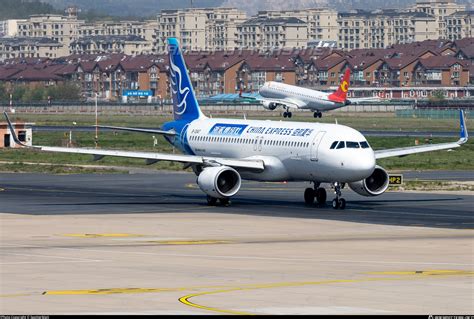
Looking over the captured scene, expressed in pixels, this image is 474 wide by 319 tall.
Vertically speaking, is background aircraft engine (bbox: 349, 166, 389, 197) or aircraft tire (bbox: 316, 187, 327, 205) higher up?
background aircraft engine (bbox: 349, 166, 389, 197)

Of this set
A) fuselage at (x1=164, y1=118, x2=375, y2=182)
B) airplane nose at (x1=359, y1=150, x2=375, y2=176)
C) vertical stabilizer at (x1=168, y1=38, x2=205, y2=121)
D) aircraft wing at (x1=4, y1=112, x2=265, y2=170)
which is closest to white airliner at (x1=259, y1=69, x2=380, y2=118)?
vertical stabilizer at (x1=168, y1=38, x2=205, y2=121)

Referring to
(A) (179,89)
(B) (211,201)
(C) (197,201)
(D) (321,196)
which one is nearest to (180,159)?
(B) (211,201)

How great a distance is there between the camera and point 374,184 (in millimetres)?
63344

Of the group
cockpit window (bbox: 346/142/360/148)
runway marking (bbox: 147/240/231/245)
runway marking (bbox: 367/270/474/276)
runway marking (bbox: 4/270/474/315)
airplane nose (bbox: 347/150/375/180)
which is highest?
cockpit window (bbox: 346/142/360/148)

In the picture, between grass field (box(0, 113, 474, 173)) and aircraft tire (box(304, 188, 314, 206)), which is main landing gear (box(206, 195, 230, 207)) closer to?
aircraft tire (box(304, 188, 314, 206))

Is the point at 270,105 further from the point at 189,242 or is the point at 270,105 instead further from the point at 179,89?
the point at 189,242

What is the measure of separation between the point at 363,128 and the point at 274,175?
98676 mm

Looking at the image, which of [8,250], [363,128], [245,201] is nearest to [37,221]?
[8,250]

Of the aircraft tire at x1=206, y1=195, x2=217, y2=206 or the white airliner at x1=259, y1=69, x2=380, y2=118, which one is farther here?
the white airliner at x1=259, y1=69, x2=380, y2=118

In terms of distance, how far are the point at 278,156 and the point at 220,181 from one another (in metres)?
3.32

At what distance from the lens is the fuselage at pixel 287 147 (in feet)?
196

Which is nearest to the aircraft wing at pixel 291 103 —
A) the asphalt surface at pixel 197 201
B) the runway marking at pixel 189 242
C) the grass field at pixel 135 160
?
the grass field at pixel 135 160

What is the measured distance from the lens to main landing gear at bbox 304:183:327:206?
208 feet

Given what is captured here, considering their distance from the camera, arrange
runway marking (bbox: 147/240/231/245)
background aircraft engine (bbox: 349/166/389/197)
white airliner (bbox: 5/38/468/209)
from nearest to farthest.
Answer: runway marking (bbox: 147/240/231/245)
white airliner (bbox: 5/38/468/209)
background aircraft engine (bbox: 349/166/389/197)
